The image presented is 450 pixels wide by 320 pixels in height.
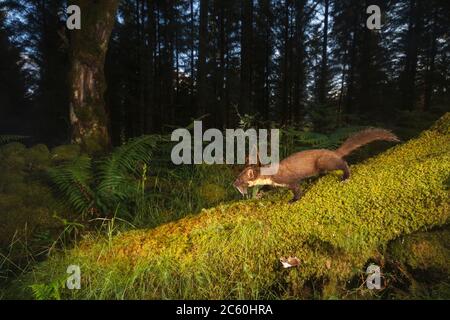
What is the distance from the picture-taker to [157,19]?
23.7 meters

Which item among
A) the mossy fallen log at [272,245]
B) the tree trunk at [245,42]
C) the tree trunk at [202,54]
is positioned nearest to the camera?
the mossy fallen log at [272,245]

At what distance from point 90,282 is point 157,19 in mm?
24160

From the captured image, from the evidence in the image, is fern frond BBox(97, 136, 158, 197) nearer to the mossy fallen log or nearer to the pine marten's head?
the mossy fallen log

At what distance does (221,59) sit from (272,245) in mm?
22524

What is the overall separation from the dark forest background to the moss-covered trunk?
7706mm

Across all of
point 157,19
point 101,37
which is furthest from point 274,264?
point 157,19

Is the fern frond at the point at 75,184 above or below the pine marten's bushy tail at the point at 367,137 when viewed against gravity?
below

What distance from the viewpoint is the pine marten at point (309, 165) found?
122 inches

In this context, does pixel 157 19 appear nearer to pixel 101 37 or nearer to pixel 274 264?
pixel 101 37

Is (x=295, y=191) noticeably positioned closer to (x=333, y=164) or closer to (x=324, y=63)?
(x=333, y=164)

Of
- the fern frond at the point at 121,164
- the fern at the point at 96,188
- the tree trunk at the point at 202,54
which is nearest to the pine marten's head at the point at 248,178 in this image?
the fern at the point at 96,188

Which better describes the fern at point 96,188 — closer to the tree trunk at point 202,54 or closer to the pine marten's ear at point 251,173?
the pine marten's ear at point 251,173

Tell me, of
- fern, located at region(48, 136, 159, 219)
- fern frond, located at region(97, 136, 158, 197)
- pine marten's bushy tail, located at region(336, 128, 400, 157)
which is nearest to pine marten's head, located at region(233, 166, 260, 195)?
pine marten's bushy tail, located at region(336, 128, 400, 157)

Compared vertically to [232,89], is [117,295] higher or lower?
lower
